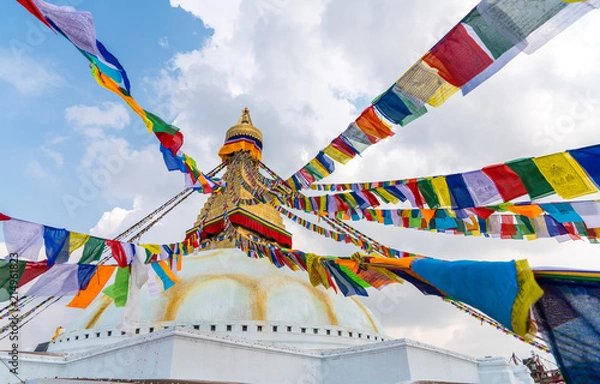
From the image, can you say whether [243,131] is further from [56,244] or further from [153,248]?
[56,244]

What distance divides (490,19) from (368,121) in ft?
8.72

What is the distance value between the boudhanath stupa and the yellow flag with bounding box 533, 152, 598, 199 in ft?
19.7

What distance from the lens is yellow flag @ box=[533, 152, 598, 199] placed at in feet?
15.1

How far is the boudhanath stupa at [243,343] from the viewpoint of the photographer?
29.2ft

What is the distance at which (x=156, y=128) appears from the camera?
6.17 metres

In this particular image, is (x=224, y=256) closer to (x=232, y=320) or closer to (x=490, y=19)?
(x=232, y=320)

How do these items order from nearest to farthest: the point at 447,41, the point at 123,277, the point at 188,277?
the point at 447,41, the point at 123,277, the point at 188,277

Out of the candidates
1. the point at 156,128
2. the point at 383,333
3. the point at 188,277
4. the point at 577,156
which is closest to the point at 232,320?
the point at 188,277

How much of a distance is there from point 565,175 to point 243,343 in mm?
7429

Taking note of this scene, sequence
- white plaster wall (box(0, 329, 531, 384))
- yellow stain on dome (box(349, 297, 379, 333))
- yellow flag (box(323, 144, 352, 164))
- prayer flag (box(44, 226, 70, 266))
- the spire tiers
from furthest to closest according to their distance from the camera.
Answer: the spire tiers → yellow stain on dome (box(349, 297, 379, 333)) → white plaster wall (box(0, 329, 531, 384)) → yellow flag (box(323, 144, 352, 164)) → prayer flag (box(44, 226, 70, 266))

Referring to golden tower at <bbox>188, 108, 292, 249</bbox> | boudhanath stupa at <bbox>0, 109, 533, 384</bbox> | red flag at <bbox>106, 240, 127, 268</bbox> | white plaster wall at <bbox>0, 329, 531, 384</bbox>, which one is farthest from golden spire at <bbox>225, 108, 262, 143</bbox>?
red flag at <bbox>106, 240, 127, 268</bbox>

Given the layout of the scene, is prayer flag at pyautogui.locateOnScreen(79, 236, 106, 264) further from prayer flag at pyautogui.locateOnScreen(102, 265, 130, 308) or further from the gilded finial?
the gilded finial

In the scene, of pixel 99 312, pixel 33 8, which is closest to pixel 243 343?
pixel 99 312

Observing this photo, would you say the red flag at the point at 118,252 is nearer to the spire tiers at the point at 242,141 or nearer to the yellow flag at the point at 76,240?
the yellow flag at the point at 76,240
